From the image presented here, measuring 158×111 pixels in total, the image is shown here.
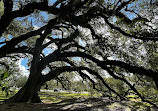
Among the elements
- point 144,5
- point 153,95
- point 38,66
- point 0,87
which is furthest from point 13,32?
point 153,95

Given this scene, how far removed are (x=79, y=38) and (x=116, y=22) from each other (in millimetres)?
3847

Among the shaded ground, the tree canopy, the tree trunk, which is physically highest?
the tree canopy

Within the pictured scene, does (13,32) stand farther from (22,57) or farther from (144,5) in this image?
(144,5)

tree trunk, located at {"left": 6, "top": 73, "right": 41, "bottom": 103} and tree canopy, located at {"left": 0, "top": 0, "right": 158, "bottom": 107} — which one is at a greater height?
tree canopy, located at {"left": 0, "top": 0, "right": 158, "bottom": 107}

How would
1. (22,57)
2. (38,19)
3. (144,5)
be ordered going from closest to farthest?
(144,5)
(38,19)
(22,57)

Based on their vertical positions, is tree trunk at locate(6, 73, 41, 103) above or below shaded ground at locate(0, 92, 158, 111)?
above

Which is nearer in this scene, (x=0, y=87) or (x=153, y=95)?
(x=0, y=87)

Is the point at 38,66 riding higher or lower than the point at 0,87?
higher

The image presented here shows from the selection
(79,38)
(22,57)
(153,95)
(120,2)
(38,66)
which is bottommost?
(153,95)

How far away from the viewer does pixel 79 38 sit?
10.7 metres

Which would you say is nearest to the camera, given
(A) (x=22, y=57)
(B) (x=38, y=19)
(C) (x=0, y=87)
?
(C) (x=0, y=87)

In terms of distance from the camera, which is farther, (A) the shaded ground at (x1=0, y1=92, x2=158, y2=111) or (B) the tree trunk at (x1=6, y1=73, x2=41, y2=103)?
(B) the tree trunk at (x1=6, y1=73, x2=41, y2=103)

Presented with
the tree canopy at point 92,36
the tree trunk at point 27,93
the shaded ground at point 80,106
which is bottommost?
the shaded ground at point 80,106

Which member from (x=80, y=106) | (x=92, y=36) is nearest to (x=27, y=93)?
(x=80, y=106)
